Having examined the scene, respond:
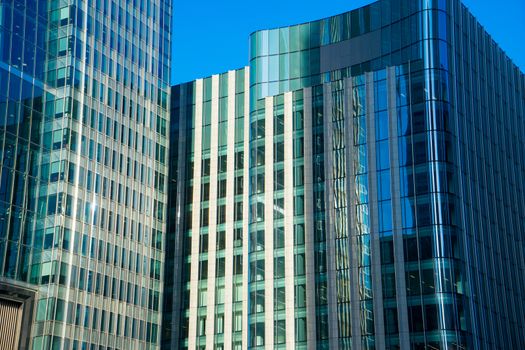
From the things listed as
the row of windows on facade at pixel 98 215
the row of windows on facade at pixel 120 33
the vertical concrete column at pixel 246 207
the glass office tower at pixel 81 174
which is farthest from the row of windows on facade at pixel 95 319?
the row of windows on facade at pixel 120 33

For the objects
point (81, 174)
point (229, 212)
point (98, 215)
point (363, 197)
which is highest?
point (81, 174)

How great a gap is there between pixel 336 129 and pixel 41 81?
101 ft

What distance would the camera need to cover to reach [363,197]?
8194 centimetres

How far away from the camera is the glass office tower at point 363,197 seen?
77.2 m

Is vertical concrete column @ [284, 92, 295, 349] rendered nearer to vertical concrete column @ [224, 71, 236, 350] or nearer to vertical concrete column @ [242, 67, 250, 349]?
vertical concrete column @ [242, 67, 250, 349]

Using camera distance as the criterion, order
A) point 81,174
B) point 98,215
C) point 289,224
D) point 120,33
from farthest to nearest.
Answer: point 120,33, point 98,215, point 81,174, point 289,224

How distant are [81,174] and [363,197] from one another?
2970cm

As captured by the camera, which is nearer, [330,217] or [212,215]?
[330,217]

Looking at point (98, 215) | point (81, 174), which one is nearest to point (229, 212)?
point (98, 215)

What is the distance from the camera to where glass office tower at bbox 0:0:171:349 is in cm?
7988

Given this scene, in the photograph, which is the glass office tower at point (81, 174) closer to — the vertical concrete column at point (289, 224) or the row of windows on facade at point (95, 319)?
the row of windows on facade at point (95, 319)

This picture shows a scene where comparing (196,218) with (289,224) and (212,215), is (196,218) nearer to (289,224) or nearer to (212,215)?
(212,215)

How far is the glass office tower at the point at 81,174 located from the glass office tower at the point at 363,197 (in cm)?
674

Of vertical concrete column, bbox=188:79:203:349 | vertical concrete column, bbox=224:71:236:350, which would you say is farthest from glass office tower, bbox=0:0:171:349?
vertical concrete column, bbox=224:71:236:350
